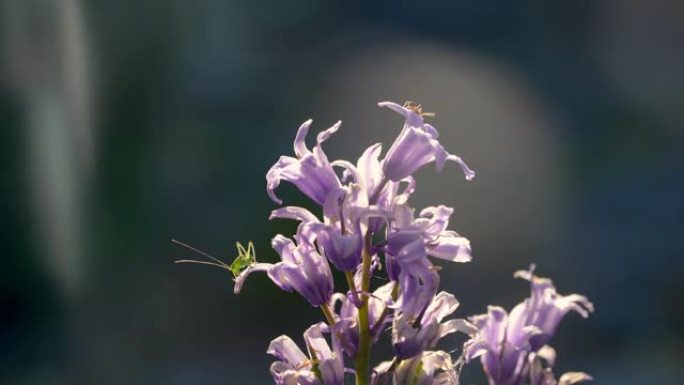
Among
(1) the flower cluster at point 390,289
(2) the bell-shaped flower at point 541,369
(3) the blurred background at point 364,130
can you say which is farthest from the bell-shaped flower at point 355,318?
(3) the blurred background at point 364,130

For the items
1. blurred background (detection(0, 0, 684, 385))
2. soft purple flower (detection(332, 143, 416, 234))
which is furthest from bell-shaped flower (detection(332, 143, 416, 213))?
blurred background (detection(0, 0, 684, 385))

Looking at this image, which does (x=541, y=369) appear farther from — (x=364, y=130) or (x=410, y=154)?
(x=364, y=130)

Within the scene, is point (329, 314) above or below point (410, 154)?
below

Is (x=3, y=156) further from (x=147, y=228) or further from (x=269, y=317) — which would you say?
(x=269, y=317)

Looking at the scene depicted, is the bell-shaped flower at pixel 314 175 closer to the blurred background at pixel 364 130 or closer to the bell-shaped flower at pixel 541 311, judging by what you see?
the bell-shaped flower at pixel 541 311

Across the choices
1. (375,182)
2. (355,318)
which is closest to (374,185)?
(375,182)

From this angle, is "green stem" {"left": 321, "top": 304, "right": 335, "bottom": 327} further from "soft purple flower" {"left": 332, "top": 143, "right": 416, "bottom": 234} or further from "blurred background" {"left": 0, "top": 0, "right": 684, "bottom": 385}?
"blurred background" {"left": 0, "top": 0, "right": 684, "bottom": 385}
